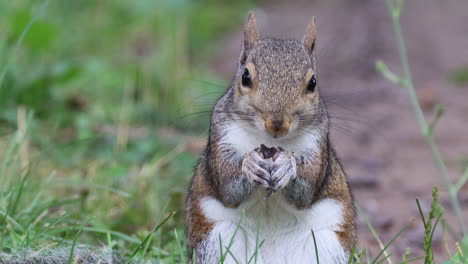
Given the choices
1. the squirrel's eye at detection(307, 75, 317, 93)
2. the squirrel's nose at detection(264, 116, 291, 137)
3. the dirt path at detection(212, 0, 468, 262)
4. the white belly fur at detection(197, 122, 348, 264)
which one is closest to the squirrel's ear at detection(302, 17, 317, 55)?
the squirrel's eye at detection(307, 75, 317, 93)

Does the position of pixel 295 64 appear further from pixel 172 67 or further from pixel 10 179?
pixel 172 67

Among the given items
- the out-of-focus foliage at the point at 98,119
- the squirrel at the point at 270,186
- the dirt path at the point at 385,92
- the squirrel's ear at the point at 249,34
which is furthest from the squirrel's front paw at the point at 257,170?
the dirt path at the point at 385,92

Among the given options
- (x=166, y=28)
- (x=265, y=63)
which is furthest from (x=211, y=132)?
(x=166, y=28)

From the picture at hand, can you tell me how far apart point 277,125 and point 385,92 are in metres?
4.23

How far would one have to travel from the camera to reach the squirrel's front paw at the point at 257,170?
8.89 feet

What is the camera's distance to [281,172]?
271cm

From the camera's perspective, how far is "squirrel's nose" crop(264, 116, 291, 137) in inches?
106

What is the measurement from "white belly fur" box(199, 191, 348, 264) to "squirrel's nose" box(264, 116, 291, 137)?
0.28 metres

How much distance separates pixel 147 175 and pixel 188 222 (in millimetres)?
1441

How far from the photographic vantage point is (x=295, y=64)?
2.88 metres

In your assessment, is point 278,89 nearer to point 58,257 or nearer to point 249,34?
point 249,34

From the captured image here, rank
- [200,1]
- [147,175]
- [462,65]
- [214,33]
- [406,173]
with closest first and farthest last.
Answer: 1. [147,175]
2. [406,173]
3. [462,65]
4. [214,33]
5. [200,1]

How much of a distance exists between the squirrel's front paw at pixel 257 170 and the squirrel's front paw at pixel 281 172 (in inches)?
0.8

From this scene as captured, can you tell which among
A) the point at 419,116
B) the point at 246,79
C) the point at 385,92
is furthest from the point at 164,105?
the point at 419,116
